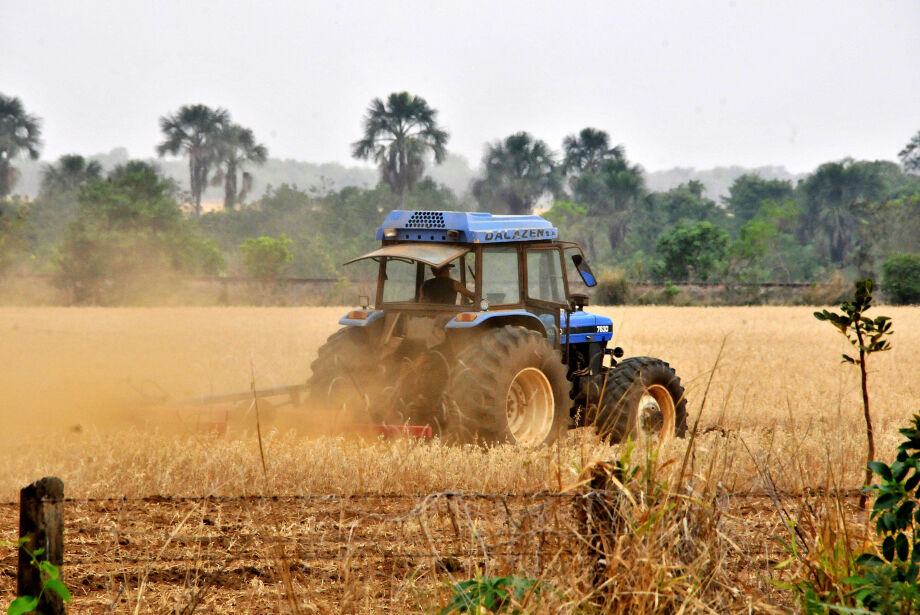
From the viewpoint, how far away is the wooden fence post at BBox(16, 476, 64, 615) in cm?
356

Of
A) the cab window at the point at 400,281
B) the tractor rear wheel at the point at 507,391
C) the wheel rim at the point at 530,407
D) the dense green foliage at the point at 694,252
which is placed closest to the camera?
the tractor rear wheel at the point at 507,391

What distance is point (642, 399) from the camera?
9.55 m

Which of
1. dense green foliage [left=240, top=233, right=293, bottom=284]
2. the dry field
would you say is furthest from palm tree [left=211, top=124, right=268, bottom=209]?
the dry field

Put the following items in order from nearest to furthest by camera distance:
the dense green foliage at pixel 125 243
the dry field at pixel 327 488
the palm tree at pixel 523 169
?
the dry field at pixel 327 488 → the dense green foliage at pixel 125 243 → the palm tree at pixel 523 169

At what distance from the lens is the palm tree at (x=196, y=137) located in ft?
269

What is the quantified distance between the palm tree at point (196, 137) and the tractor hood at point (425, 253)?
7594cm

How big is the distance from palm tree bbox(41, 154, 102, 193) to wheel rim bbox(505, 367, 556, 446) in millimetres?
70321

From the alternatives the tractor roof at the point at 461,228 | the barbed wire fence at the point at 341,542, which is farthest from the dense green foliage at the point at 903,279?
the barbed wire fence at the point at 341,542

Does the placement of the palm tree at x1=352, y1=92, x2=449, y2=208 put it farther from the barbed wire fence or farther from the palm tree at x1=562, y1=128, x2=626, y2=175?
the barbed wire fence

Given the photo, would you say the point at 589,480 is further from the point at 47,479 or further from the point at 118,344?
the point at 118,344

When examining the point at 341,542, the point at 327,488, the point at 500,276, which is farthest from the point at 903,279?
the point at 341,542

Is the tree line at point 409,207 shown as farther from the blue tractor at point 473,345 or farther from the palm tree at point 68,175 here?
the blue tractor at point 473,345

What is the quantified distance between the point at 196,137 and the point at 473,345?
79277 millimetres

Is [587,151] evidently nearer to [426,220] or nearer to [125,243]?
[125,243]
